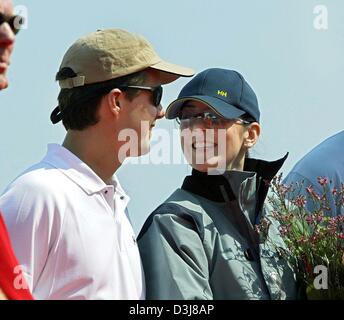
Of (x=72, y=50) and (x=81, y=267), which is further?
(x=72, y=50)

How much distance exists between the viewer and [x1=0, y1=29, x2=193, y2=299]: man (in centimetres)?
366

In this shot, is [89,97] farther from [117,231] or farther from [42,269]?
[42,269]

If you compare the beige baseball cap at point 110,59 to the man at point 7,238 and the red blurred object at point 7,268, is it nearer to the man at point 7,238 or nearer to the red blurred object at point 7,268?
the man at point 7,238

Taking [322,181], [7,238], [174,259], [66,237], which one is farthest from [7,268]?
[322,181]

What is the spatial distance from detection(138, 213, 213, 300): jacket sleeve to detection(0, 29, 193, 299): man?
0.26 ft

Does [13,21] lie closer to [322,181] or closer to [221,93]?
[221,93]

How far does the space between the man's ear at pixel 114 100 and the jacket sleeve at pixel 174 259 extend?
1.58ft

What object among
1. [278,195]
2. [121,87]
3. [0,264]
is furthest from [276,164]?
[0,264]

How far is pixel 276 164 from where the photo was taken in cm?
450

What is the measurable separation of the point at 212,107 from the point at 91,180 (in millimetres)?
785

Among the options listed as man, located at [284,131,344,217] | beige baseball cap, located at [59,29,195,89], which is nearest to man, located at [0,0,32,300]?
beige baseball cap, located at [59,29,195,89]

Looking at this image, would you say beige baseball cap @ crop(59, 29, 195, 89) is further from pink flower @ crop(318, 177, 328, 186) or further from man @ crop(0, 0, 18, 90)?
man @ crop(0, 0, 18, 90)

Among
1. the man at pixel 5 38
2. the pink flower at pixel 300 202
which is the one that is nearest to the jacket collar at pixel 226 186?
the pink flower at pixel 300 202
